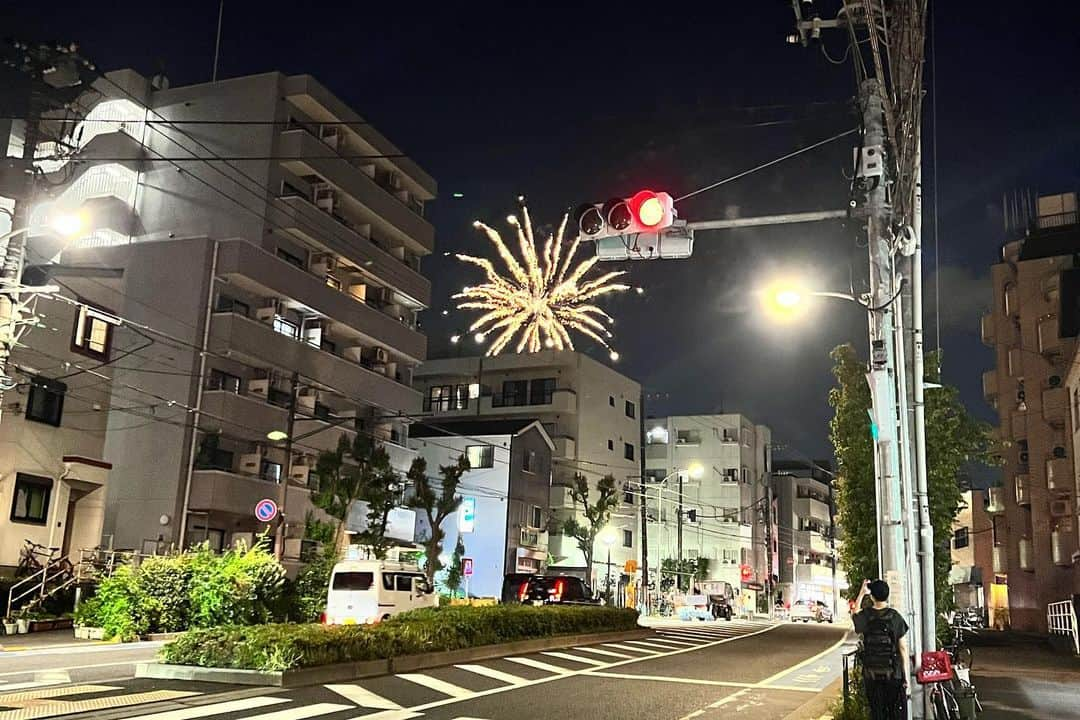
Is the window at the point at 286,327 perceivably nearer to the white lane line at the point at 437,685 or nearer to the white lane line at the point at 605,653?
the white lane line at the point at 605,653

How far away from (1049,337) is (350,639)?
4201 centimetres

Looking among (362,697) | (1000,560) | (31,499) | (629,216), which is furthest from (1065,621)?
(31,499)

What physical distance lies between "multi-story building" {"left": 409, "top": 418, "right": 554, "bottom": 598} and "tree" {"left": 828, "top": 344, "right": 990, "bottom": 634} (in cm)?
3706

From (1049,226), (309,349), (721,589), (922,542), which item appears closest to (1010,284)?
(1049,226)

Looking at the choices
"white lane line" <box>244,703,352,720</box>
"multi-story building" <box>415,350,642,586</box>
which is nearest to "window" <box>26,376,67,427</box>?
"white lane line" <box>244,703,352,720</box>

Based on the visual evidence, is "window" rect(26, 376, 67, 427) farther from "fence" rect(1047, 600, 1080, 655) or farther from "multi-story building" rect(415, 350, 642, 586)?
"fence" rect(1047, 600, 1080, 655)

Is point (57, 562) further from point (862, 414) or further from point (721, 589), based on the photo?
point (721, 589)

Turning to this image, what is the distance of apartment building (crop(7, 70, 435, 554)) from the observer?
37125 millimetres

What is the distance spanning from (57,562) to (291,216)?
64.3 ft

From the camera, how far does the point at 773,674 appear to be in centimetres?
2070

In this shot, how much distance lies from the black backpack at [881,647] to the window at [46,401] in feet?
95.8

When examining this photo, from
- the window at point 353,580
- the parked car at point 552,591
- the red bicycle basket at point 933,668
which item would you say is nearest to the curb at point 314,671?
the window at point 353,580

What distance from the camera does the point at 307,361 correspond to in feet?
139

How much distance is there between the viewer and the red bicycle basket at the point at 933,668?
10164 millimetres
